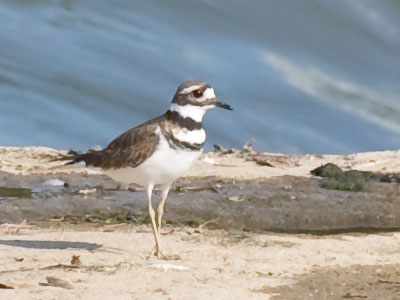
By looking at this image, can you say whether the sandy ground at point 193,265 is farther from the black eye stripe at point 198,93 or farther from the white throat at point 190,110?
the black eye stripe at point 198,93

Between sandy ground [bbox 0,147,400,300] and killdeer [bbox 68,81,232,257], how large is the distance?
30.3 inches

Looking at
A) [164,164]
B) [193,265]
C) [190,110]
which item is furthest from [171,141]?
[193,265]

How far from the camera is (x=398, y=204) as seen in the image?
13.0m

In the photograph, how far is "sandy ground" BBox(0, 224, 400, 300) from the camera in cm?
746

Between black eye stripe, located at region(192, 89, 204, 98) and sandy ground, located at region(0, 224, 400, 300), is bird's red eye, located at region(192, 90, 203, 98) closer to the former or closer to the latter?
black eye stripe, located at region(192, 89, 204, 98)

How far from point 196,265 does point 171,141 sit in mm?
1061

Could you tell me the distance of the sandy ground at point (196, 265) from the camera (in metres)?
7.46

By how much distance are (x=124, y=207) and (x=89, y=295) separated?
495cm

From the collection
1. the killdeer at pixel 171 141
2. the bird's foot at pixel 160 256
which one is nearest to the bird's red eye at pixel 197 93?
the killdeer at pixel 171 141

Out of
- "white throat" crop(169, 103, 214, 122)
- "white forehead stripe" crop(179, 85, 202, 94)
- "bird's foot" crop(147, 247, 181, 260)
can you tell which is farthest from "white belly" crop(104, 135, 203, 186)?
"bird's foot" crop(147, 247, 181, 260)

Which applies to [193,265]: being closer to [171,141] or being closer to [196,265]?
[196,265]

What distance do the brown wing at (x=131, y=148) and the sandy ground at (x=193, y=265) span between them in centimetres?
57

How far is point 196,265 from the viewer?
8484 mm

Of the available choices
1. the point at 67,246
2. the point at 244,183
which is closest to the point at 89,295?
the point at 67,246
